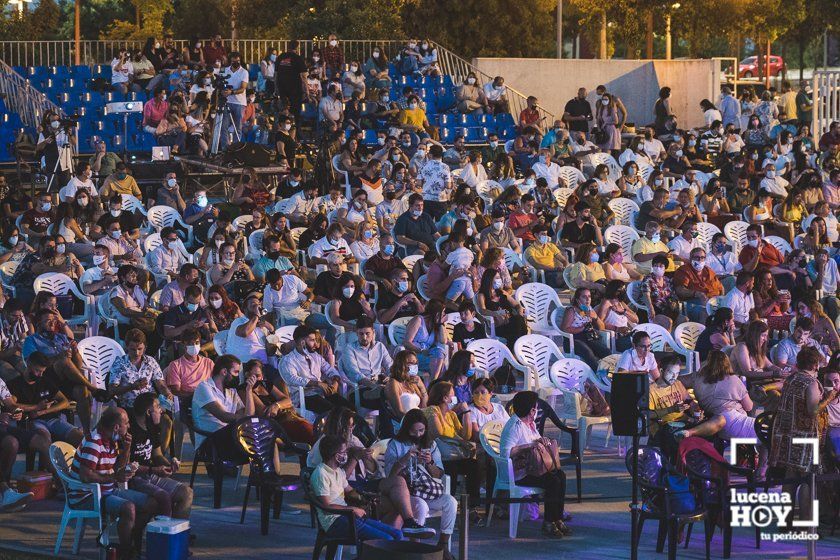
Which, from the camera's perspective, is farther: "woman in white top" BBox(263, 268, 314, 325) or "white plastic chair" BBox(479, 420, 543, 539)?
"woman in white top" BBox(263, 268, 314, 325)

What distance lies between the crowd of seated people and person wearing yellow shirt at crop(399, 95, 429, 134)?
38 mm

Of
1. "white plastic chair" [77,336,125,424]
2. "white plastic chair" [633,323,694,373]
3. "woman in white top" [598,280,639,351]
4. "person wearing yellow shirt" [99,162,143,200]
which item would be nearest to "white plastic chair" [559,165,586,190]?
"person wearing yellow shirt" [99,162,143,200]

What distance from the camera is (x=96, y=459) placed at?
1114cm

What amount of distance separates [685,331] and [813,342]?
1383mm

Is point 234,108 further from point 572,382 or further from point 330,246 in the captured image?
point 572,382

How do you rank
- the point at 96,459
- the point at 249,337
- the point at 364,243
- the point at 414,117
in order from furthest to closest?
the point at 414,117 < the point at 364,243 < the point at 249,337 < the point at 96,459

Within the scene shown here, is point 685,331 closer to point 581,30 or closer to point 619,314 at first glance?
point 619,314

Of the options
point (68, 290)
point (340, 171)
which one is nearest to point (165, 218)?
point (340, 171)

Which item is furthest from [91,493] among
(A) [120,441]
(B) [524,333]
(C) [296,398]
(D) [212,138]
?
(D) [212,138]

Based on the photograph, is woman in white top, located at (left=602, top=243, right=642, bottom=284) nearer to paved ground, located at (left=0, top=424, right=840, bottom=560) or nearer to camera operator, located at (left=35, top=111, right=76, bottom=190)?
paved ground, located at (left=0, top=424, right=840, bottom=560)

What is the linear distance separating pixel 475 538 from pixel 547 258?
7.98 meters

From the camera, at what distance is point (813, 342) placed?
1614cm

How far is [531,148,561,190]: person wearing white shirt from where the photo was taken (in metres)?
23.8

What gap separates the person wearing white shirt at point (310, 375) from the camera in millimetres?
13953
